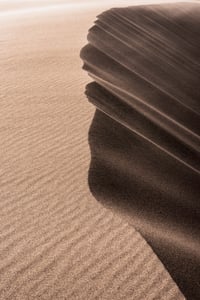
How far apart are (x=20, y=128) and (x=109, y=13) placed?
7.18 meters

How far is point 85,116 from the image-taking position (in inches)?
186

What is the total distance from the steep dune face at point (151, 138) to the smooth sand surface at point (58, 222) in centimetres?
13

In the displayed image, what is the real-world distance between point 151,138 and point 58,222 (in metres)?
1.82

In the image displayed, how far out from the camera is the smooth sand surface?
7.93 ft

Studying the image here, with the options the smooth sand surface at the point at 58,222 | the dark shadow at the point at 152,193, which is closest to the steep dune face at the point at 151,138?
the dark shadow at the point at 152,193

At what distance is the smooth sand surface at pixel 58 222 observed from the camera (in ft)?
7.93

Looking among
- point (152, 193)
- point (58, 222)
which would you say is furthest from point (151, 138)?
point (58, 222)

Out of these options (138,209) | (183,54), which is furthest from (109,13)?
(138,209)

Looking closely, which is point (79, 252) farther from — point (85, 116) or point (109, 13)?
point (109, 13)

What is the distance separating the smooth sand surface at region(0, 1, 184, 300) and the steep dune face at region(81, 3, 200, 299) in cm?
13

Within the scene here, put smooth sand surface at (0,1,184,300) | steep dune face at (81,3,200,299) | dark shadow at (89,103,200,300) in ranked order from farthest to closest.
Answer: steep dune face at (81,3,200,299) < dark shadow at (89,103,200,300) < smooth sand surface at (0,1,184,300)

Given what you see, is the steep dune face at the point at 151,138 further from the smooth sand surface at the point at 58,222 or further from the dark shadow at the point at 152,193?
the smooth sand surface at the point at 58,222

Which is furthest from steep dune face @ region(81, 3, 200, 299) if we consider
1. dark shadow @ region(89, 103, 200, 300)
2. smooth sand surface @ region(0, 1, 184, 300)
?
smooth sand surface @ region(0, 1, 184, 300)

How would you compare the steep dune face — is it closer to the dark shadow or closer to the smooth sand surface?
the dark shadow
